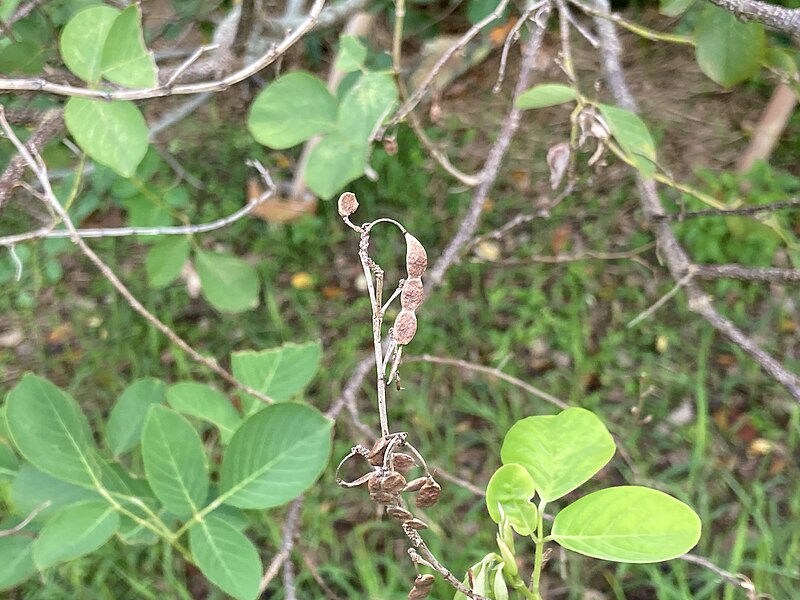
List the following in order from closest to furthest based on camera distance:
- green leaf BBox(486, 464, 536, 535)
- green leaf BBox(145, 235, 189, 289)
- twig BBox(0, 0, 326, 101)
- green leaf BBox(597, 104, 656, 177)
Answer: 1. green leaf BBox(486, 464, 536, 535)
2. twig BBox(0, 0, 326, 101)
3. green leaf BBox(597, 104, 656, 177)
4. green leaf BBox(145, 235, 189, 289)

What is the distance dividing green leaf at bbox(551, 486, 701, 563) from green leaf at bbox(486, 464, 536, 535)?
0.09ft

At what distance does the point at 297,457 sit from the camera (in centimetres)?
77

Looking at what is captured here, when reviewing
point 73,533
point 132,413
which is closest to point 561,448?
point 73,533

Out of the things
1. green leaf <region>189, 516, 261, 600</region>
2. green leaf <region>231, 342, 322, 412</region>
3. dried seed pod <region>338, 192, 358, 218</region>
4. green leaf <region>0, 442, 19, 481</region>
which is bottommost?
green leaf <region>0, 442, 19, 481</region>

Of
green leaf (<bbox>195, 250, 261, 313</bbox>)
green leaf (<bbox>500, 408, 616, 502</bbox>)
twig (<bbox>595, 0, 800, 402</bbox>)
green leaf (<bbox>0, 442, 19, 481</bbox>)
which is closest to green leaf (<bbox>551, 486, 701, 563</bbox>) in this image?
green leaf (<bbox>500, 408, 616, 502</bbox>)

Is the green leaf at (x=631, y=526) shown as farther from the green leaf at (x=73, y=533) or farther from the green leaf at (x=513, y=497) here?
the green leaf at (x=73, y=533)

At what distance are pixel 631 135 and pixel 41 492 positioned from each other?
2.78 feet

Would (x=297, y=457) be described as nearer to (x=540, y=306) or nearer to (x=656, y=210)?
(x=656, y=210)

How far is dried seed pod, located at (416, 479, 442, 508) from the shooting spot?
1.45ft

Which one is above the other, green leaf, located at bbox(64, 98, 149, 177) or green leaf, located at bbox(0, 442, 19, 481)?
green leaf, located at bbox(64, 98, 149, 177)

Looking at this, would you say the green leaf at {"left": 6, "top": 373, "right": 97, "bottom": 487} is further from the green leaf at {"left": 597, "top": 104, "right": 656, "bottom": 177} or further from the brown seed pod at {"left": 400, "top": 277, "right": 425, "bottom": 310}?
the green leaf at {"left": 597, "top": 104, "right": 656, "bottom": 177}

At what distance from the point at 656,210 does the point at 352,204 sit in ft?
2.39

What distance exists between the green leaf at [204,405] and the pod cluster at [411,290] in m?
0.56

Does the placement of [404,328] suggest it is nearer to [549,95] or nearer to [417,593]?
[417,593]
